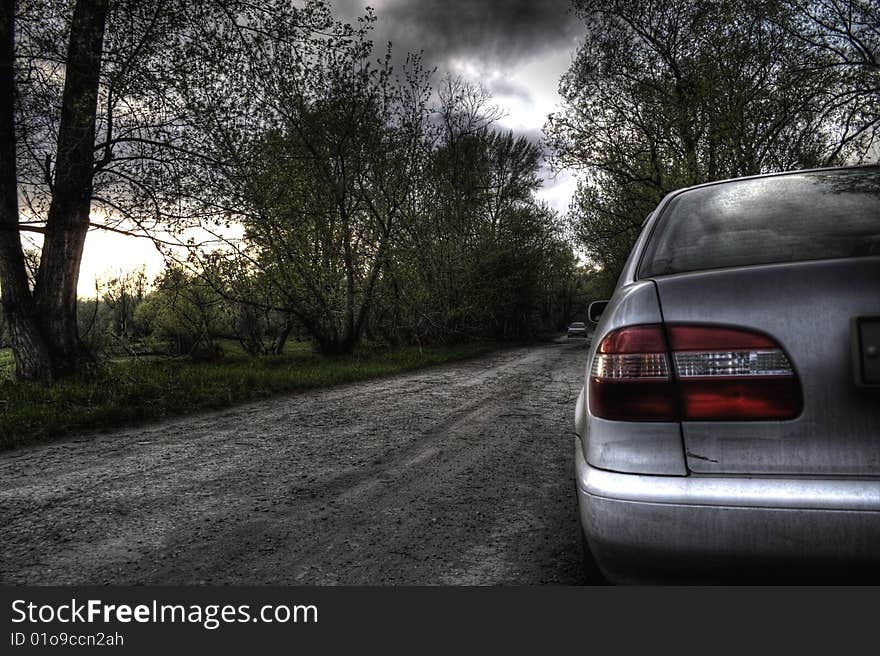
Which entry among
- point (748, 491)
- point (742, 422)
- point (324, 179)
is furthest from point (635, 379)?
point (324, 179)

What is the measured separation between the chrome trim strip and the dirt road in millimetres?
960

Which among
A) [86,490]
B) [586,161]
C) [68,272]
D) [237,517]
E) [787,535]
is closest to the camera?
[787,535]

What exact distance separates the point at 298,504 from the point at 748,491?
8.28ft

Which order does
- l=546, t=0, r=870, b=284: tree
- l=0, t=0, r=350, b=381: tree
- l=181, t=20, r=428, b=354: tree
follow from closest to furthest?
l=0, t=0, r=350, b=381: tree < l=181, t=20, r=428, b=354: tree < l=546, t=0, r=870, b=284: tree

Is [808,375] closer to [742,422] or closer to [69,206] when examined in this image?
[742,422]

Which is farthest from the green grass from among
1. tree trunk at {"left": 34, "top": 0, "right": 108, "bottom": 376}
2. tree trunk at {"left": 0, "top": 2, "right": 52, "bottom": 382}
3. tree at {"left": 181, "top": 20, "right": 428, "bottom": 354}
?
tree at {"left": 181, "top": 20, "right": 428, "bottom": 354}

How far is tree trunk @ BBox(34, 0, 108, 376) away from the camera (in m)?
7.13

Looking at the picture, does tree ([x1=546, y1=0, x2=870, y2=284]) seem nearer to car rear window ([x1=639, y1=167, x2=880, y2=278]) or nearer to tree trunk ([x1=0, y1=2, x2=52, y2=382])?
car rear window ([x1=639, y1=167, x2=880, y2=278])

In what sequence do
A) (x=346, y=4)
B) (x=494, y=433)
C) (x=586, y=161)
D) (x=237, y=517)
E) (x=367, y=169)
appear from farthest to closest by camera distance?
(x=586, y=161), (x=367, y=169), (x=346, y=4), (x=494, y=433), (x=237, y=517)

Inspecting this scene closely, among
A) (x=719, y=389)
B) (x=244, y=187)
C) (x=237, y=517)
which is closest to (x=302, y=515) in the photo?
(x=237, y=517)

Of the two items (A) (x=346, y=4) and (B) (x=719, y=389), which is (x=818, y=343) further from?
(A) (x=346, y=4)

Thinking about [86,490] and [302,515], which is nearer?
[302,515]

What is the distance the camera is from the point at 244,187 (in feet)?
26.3

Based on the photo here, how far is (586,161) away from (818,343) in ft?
60.3
